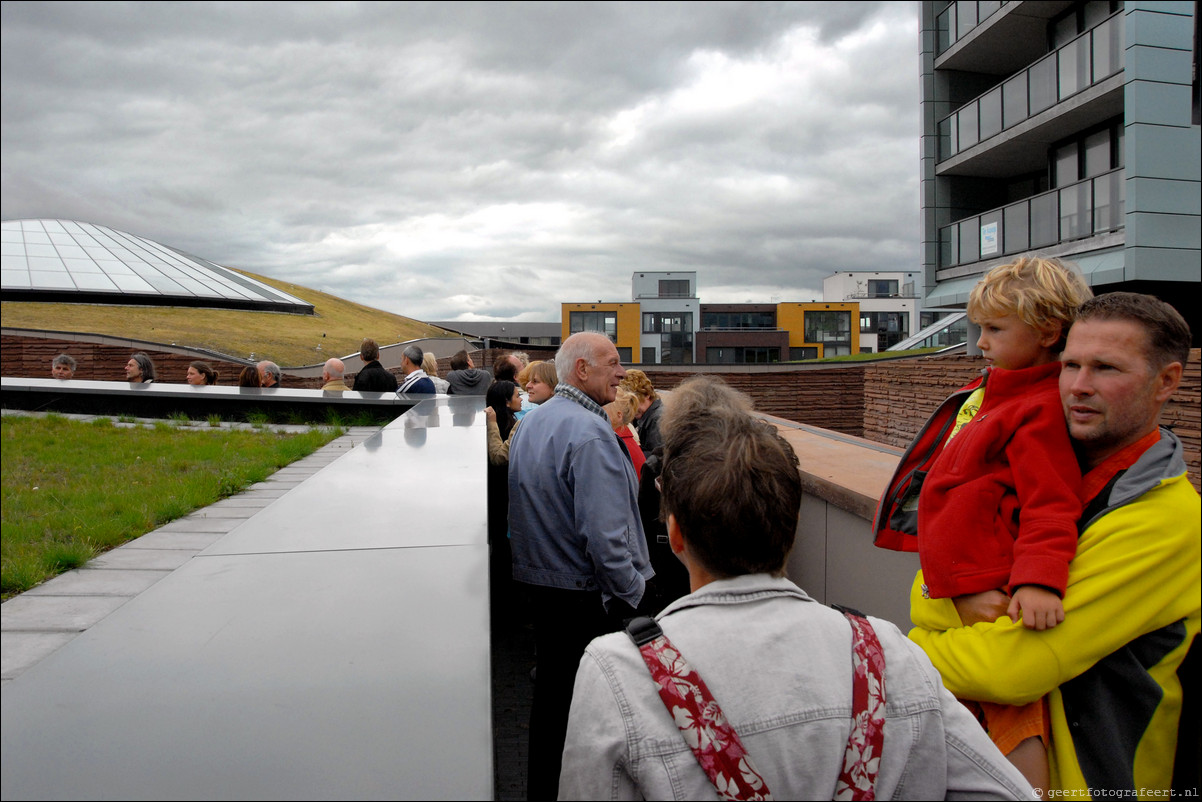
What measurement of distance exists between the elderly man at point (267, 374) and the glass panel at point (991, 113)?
16.8 meters

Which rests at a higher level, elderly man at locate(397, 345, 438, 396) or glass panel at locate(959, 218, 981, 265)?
glass panel at locate(959, 218, 981, 265)

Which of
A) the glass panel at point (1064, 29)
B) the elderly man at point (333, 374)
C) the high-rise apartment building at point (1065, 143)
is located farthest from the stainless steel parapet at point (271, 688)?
the glass panel at point (1064, 29)

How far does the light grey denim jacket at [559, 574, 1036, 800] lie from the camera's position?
4.31 ft

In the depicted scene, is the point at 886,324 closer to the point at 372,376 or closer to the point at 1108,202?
the point at 1108,202

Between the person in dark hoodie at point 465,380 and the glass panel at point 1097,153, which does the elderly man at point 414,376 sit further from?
the glass panel at point 1097,153

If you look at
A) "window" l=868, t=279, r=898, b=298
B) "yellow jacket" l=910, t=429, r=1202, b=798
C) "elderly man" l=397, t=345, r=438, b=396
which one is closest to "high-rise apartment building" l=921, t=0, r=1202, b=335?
"yellow jacket" l=910, t=429, r=1202, b=798

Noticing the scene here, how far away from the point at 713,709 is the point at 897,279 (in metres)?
101

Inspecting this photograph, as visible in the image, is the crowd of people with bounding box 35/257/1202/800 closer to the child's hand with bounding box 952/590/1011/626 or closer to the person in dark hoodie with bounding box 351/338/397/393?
the child's hand with bounding box 952/590/1011/626

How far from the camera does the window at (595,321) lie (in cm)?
5975

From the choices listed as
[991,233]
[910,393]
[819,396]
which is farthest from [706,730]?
[819,396]

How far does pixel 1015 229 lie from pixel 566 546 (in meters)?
16.1

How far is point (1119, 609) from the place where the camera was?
5.74 feet

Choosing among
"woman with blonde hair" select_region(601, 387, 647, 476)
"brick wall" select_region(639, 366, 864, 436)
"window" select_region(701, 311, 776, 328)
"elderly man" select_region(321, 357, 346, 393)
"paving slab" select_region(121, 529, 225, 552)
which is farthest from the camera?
"window" select_region(701, 311, 776, 328)

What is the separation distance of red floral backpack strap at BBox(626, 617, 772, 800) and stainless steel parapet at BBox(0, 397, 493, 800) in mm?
322
